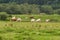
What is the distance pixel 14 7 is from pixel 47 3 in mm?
28347

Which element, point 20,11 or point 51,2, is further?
point 51,2

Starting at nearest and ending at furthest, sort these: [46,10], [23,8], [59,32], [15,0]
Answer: [59,32] < [23,8] < [46,10] < [15,0]

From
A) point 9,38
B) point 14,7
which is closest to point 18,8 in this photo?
point 14,7

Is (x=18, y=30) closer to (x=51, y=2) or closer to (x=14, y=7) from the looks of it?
(x=14, y=7)

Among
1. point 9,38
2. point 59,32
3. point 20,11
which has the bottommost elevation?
point 20,11

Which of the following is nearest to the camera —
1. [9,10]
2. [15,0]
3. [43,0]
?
[9,10]

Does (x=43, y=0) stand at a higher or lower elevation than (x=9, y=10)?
lower

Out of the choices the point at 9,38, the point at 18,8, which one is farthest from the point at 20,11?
the point at 9,38

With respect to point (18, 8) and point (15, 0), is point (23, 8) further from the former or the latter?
point (15, 0)

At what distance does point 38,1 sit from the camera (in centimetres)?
8450

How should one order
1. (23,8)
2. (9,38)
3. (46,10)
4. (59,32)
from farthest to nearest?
(46,10) → (23,8) → (59,32) → (9,38)

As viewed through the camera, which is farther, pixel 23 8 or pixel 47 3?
pixel 47 3

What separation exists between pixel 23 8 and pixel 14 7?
403 cm

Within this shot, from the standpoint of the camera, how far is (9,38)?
17.8 meters
